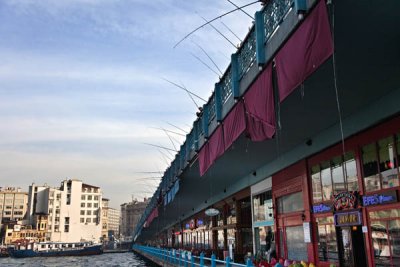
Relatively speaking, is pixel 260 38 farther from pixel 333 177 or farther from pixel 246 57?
pixel 333 177

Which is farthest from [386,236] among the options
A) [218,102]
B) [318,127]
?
[218,102]

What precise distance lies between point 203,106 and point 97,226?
446 ft

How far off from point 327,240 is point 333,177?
2.38m

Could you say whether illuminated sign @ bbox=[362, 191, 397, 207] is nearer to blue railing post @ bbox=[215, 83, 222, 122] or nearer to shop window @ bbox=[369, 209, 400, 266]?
shop window @ bbox=[369, 209, 400, 266]

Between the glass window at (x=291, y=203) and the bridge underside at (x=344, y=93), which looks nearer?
the bridge underside at (x=344, y=93)

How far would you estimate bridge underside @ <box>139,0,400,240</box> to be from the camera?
7.70 meters

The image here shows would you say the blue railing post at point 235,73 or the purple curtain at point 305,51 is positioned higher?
the blue railing post at point 235,73

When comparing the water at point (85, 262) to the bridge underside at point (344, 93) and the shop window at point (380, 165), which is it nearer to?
the bridge underside at point (344, 93)

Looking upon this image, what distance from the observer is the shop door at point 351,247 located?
13.1m

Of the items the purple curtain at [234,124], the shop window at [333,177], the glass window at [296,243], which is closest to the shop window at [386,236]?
the shop window at [333,177]

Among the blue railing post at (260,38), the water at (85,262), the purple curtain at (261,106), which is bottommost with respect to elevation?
the water at (85,262)

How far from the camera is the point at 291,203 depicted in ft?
60.8

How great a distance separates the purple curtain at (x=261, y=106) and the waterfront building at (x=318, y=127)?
0.12 feet

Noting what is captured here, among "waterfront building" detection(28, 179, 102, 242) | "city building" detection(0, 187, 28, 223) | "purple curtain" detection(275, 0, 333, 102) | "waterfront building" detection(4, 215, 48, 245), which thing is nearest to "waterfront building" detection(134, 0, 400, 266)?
"purple curtain" detection(275, 0, 333, 102)
